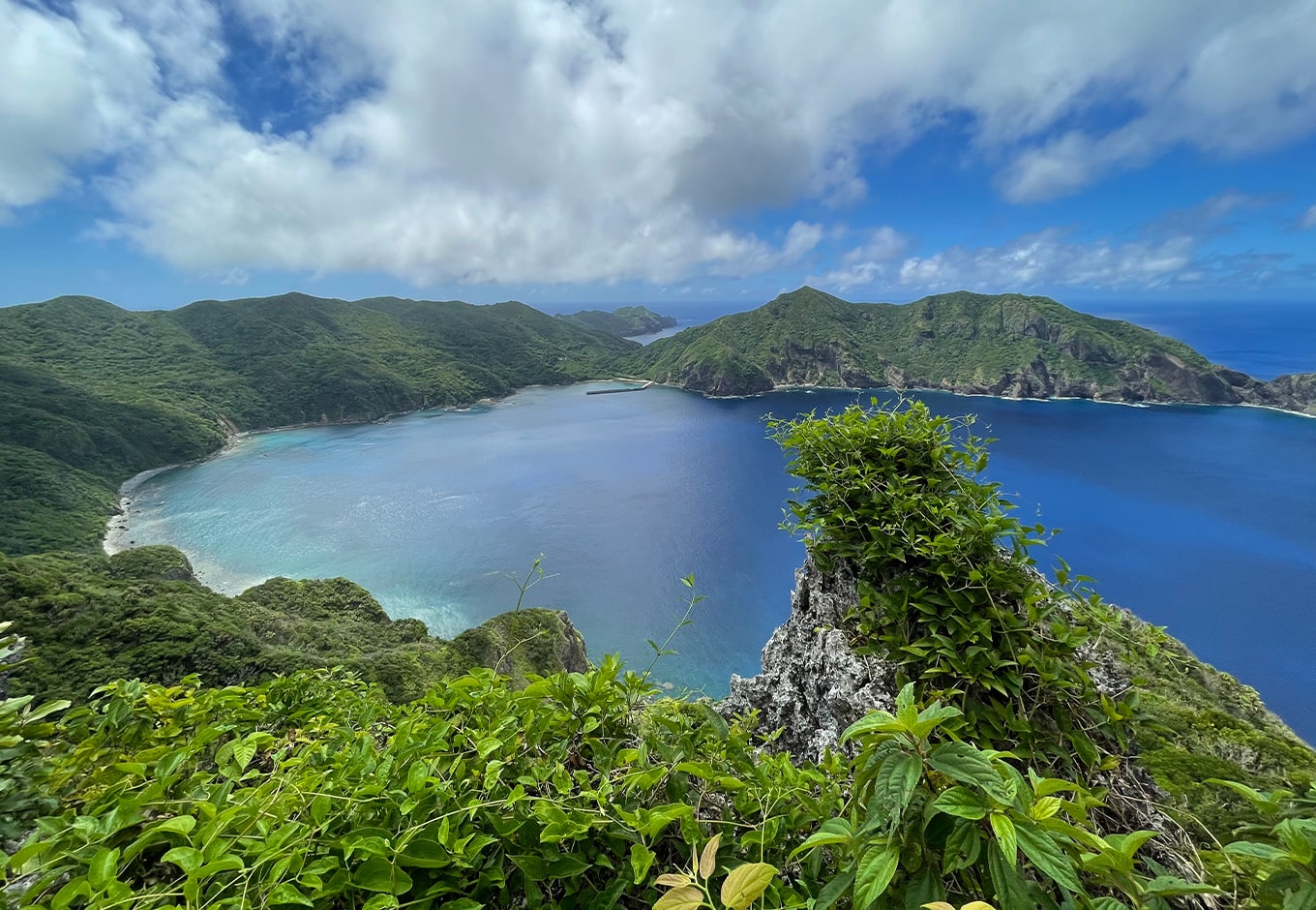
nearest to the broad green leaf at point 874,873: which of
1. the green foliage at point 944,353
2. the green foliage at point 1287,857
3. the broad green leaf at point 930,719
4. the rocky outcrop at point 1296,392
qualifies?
the broad green leaf at point 930,719

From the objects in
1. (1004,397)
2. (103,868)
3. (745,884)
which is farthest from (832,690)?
(1004,397)

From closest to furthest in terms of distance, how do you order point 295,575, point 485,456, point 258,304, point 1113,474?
point 295,575
point 1113,474
point 485,456
point 258,304

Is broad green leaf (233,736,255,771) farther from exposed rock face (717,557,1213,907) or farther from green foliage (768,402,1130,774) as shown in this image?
exposed rock face (717,557,1213,907)

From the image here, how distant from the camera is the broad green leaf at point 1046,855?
96 centimetres

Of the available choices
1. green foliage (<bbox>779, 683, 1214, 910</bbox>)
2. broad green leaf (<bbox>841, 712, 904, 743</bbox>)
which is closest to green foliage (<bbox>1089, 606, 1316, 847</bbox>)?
green foliage (<bbox>779, 683, 1214, 910</bbox>)

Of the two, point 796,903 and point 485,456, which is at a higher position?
point 796,903

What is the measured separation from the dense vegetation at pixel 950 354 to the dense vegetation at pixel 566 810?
12485 cm

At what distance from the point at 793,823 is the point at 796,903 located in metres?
0.36

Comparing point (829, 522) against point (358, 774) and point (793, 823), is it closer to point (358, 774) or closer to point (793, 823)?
point (793, 823)

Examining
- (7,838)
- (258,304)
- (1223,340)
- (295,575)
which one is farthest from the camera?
(1223,340)

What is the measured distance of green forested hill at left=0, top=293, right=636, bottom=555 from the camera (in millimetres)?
65688

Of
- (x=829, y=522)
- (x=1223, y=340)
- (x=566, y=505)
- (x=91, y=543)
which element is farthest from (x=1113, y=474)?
(x=1223, y=340)

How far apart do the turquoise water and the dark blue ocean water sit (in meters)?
0.26

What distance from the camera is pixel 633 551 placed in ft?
170
